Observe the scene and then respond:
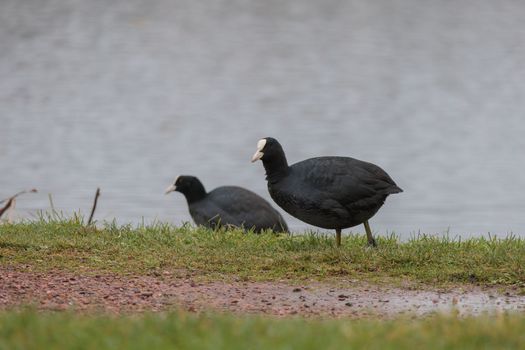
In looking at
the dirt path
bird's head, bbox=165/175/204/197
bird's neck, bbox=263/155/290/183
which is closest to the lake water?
bird's head, bbox=165/175/204/197

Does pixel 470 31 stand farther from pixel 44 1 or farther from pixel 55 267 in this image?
pixel 55 267

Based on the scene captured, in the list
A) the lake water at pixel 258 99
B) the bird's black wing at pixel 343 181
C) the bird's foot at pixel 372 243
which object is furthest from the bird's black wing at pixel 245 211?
the lake water at pixel 258 99

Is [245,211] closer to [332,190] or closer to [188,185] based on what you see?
[188,185]

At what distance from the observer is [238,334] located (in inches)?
228

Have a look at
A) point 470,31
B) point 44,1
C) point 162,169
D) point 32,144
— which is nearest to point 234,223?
point 162,169

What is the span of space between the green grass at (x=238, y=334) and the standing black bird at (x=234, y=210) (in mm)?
6639

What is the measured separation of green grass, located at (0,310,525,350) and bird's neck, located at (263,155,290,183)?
4.50 metres

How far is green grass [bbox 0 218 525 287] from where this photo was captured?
9383mm

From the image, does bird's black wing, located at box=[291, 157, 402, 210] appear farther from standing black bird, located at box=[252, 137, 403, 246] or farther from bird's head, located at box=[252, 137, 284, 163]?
bird's head, located at box=[252, 137, 284, 163]

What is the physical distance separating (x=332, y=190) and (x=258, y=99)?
18781mm

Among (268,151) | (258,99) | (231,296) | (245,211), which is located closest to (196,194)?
(245,211)

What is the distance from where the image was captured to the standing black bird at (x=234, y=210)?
43.2 feet

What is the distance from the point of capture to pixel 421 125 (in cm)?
2666

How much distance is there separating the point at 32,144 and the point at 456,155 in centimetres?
930
